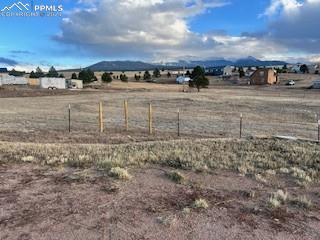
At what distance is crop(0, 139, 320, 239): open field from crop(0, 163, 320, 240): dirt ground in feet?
0.04

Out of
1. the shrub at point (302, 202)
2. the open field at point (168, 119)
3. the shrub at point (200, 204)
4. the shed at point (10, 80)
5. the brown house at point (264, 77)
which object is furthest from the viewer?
the brown house at point (264, 77)

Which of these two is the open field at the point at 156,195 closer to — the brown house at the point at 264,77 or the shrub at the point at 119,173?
the shrub at the point at 119,173

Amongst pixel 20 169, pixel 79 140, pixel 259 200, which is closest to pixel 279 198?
pixel 259 200

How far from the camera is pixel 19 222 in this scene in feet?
18.5

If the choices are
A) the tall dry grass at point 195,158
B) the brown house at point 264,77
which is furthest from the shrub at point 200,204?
the brown house at point 264,77

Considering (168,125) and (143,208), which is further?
(168,125)

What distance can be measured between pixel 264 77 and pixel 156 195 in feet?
423

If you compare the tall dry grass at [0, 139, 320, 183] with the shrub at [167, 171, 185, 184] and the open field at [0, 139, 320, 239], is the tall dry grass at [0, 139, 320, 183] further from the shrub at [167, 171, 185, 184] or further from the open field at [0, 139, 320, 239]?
the shrub at [167, 171, 185, 184]

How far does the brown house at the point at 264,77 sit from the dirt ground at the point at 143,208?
4988 inches

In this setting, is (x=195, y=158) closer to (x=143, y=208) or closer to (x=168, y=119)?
(x=143, y=208)

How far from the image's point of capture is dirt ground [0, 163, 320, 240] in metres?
5.43

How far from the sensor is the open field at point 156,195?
5505 millimetres

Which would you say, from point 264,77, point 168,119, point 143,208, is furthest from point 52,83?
point 143,208

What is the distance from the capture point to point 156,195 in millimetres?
6887
